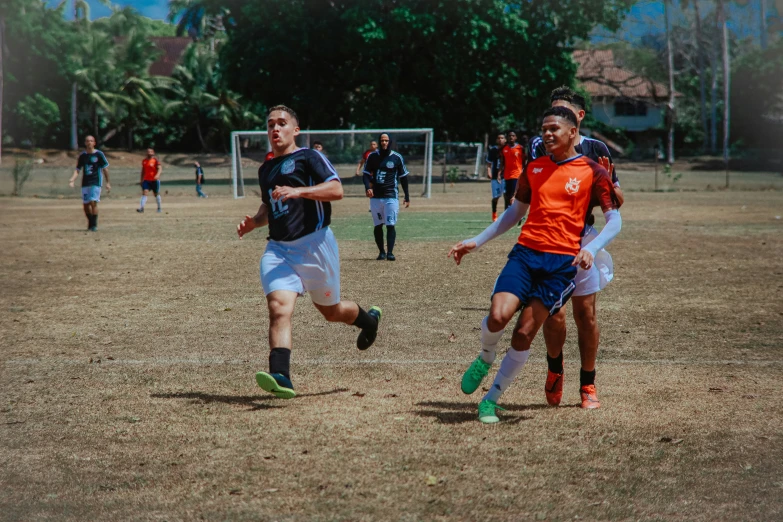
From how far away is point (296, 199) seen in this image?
6.45 m

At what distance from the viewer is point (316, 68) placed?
47.8 m

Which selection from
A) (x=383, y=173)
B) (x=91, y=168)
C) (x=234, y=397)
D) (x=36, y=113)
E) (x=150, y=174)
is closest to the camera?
(x=234, y=397)

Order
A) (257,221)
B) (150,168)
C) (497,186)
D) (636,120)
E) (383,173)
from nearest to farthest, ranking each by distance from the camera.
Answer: (257,221), (383,173), (497,186), (150,168), (636,120)

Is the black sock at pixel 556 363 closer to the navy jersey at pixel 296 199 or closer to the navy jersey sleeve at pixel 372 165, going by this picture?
the navy jersey at pixel 296 199

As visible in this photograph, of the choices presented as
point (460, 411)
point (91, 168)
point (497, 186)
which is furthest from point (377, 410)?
point (497, 186)

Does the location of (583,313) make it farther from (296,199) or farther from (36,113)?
(36,113)

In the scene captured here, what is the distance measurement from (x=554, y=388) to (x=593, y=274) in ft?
2.62

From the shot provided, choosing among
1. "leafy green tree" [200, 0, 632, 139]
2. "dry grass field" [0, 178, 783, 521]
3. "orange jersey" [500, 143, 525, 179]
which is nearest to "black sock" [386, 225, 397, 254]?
"dry grass field" [0, 178, 783, 521]

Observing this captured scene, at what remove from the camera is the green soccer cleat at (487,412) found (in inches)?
220

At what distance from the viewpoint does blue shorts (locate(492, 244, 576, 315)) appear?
539 cm

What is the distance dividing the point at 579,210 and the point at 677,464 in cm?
154

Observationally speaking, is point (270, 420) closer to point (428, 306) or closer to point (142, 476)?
point (142, 476)

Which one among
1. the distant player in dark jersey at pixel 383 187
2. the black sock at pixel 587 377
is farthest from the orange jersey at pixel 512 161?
the black sock at pixel 587 377

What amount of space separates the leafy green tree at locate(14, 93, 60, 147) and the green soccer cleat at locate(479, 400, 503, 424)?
2628 inches
